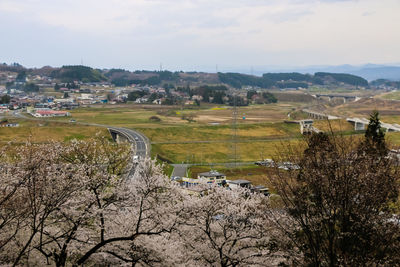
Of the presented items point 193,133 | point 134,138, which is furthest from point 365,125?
point 134,138

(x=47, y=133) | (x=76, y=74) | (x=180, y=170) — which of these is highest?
(x=76, y=74)

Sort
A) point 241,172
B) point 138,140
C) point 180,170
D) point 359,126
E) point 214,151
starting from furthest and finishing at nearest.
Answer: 1. point 359,126
2. point 138,140
3. point 214,151
4. point 180,170
5. point 241,172

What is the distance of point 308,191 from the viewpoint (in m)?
11.2

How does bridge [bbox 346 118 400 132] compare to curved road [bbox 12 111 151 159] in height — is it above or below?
above

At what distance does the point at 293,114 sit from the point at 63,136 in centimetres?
4164

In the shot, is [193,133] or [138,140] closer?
[138,140]

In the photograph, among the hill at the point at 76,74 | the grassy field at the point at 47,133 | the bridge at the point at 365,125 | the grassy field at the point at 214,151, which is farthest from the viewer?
the hill at the point at 76,74

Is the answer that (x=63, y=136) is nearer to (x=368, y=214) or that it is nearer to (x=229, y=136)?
(x=229, y=136)


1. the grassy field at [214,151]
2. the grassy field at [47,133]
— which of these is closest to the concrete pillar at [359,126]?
the grassy field at [214,151]

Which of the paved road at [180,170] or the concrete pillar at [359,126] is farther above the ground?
the concrete pillar at [359,126]

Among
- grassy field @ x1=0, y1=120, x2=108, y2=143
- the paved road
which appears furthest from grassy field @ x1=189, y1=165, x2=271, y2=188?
grassy field @ x1=0, y1=120, x2=108, y2=143

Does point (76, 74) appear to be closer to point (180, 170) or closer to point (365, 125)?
point (365, 125)

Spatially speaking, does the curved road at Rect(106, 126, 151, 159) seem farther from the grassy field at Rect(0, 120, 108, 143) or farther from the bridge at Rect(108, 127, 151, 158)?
the grassy field at Rect(0, 120, 108, 143)

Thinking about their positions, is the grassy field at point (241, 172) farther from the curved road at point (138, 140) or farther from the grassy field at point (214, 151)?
the curved road at point (138, 140)
